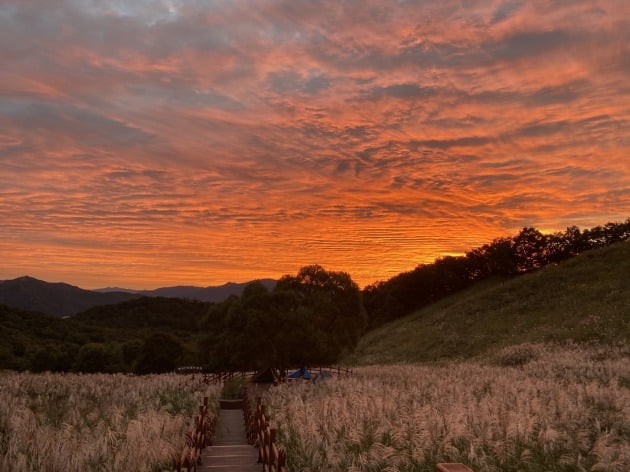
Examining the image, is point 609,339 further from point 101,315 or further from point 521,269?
point 101,315

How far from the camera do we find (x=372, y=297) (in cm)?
10994

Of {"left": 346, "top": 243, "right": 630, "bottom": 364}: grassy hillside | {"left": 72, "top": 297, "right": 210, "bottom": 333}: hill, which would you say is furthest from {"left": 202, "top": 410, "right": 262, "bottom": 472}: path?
{"left": 72, "top": 297, "right": 210, "bottom": 333}: hill

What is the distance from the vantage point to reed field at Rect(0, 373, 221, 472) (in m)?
9.28

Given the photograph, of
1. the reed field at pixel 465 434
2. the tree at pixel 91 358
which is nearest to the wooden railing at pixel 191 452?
the reed field at pixel 465 434

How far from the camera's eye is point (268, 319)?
1340 inches

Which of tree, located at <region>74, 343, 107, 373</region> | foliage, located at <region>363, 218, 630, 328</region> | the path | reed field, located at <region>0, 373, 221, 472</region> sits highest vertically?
foliage, located at <region>363, 218, 630, 328</region>

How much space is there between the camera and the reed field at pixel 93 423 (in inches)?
365

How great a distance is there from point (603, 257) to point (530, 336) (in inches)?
1067

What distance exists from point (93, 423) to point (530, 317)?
5192cm

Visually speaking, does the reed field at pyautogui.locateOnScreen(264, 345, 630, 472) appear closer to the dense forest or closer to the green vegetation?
the dense forest

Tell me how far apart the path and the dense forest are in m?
13.9

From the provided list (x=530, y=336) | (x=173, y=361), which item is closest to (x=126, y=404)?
(x=530, y=336)

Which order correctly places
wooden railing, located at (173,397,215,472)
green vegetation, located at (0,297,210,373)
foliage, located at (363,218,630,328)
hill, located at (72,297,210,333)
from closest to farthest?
1. wooden railing, located at (173,397,215,472)
2. green vegetation, located at (0,297,210,373)
3. foliage, located at (363,218,630,328)
4. hill, located at (72,297,210,333)

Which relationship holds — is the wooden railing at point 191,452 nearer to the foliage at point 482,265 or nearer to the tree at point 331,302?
the tree at point 331,302
